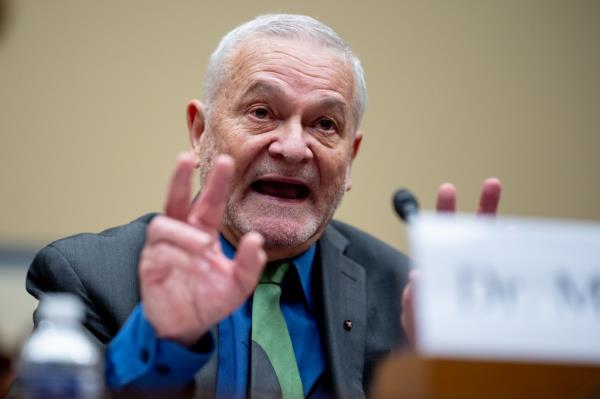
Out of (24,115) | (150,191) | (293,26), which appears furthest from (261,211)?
(24,115)

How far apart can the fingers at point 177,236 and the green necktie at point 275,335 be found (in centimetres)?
58

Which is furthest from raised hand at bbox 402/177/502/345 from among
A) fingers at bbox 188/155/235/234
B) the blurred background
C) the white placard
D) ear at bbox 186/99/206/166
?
the blurred background

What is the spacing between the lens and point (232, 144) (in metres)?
2.04

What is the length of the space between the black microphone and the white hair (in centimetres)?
90

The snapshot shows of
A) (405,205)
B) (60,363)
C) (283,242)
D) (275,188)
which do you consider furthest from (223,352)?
(60,363)

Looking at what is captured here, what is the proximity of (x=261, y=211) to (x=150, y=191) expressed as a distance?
157 cm

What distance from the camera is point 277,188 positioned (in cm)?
201

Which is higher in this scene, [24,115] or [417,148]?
[24,115]

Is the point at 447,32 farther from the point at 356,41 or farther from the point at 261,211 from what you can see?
the point at 261,211

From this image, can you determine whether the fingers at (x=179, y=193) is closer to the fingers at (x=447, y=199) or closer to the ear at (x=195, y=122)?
the fingers at (x=447, y=199)

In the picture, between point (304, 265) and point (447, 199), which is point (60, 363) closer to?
point (447, 199)

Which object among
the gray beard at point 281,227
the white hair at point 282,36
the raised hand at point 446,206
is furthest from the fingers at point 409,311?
the white hair at point 282,36

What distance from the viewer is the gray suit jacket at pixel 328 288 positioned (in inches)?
71.5

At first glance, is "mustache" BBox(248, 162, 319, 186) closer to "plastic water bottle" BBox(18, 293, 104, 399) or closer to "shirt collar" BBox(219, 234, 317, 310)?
"shirt collar" BBox(219, 234, 317, 310)
